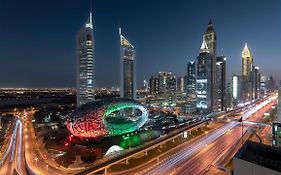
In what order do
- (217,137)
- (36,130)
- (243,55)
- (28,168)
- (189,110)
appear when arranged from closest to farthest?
(28,168) → (217,137) → (36,130) → (189,110) → (243,55)

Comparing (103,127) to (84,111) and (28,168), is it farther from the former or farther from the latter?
(28,168)

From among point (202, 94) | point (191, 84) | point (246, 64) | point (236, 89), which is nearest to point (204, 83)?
point (202, 94)

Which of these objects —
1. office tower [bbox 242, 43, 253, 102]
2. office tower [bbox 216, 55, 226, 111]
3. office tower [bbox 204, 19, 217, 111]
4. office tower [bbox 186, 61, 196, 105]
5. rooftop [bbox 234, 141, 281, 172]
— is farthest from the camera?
office tower [bbox 242, 43, 253, 102]

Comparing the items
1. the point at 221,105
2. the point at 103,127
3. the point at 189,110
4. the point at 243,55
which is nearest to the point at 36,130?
the point at 103,127

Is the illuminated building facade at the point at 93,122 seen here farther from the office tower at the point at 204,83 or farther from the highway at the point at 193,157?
the office tower at the point at 204,83

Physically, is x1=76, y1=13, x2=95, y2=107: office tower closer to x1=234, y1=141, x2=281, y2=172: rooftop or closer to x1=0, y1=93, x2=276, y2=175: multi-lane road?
x1=0, y1=93, x2=276, y2=175: multi-lane road

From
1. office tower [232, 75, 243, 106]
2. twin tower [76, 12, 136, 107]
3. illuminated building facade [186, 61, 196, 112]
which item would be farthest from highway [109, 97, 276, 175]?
office tower [232, 75, 243, 106]

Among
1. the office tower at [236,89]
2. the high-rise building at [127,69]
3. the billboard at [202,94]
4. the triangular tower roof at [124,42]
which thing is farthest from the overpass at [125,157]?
the office tower at [236,89]
